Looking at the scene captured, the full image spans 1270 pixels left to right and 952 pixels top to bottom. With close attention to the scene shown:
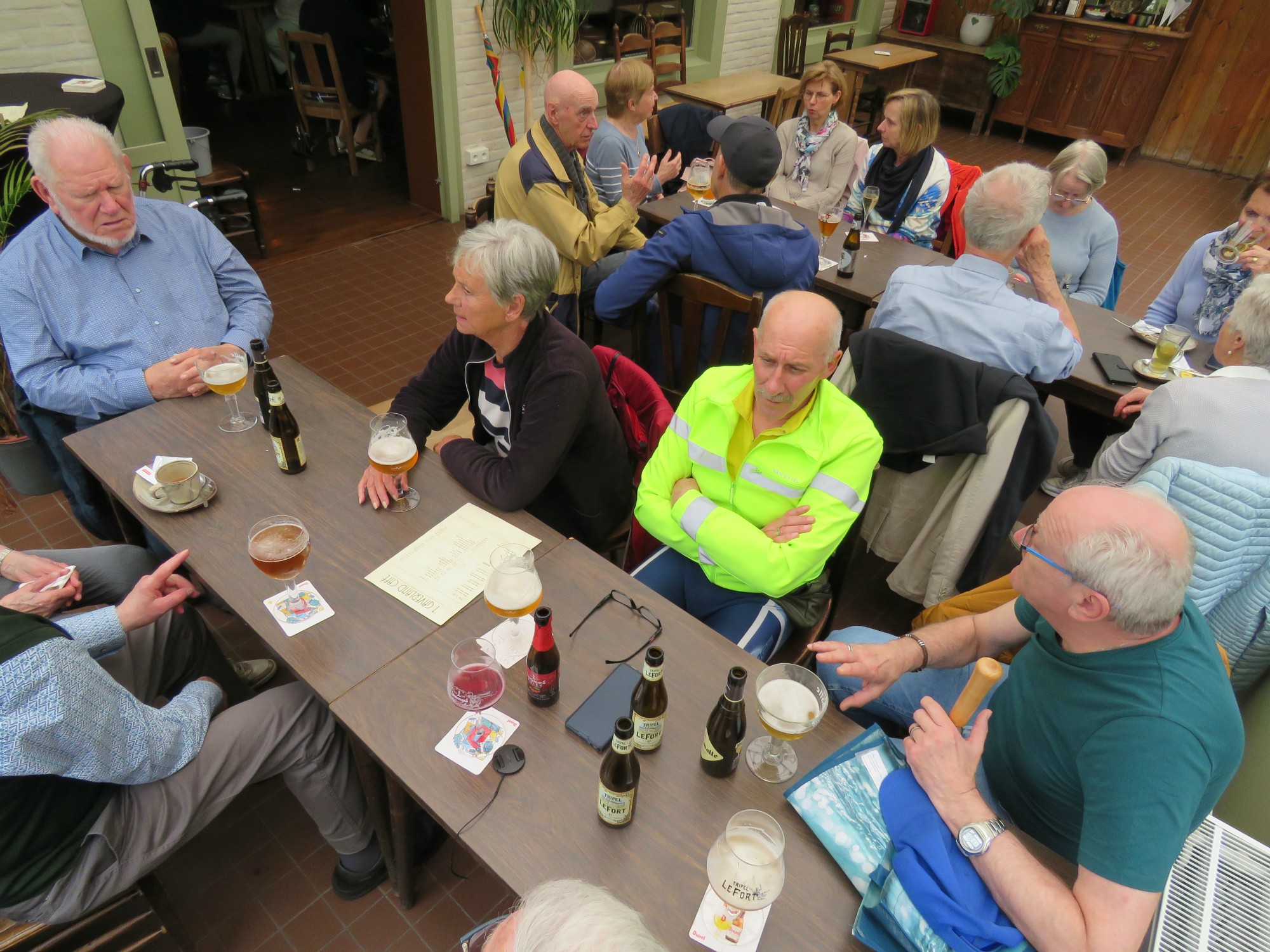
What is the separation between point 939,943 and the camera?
1128 millimetres

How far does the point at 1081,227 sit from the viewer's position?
3.57 meters

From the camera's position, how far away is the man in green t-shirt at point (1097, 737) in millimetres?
1171

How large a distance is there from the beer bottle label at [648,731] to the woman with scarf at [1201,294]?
2280 millimetres

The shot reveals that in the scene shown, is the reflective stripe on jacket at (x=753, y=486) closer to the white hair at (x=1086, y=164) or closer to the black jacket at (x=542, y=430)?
the black jacket at (x=542, y=430)

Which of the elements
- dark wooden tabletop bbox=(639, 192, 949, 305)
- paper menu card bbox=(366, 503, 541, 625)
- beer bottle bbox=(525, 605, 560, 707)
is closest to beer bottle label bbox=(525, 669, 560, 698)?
beer bottle bbox=(525, 605, 560, 707)

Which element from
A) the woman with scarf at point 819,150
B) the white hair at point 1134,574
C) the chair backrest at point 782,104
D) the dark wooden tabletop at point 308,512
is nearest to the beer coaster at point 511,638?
the dark wooden tabletop at point 308,512

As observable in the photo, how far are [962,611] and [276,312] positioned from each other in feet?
14.0

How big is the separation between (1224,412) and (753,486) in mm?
1453

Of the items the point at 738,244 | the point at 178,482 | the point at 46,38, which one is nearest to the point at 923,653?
the point at 738,244

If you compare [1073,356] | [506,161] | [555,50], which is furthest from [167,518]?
[555,50]

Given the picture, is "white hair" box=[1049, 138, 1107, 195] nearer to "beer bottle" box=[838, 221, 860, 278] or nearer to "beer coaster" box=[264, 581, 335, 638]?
"beer bottle" box=[838, 221, 860, 278]

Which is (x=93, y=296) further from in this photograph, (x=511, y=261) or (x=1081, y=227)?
(x=1081, y=227)

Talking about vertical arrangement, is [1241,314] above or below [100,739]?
above

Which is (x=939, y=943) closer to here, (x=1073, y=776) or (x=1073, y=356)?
(x=1073, y=776)
